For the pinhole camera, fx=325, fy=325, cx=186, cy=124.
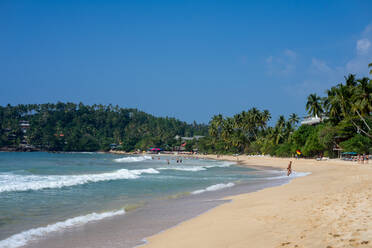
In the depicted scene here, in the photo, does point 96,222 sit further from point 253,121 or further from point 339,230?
point 253,121

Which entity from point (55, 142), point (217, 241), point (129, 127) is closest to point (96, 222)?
point (217, 241)

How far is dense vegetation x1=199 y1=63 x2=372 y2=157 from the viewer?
157 feet

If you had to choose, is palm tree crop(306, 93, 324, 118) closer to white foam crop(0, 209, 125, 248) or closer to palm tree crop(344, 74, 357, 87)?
palm tree crop(344, 74, 357, 87)

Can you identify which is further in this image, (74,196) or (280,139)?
(280,139)

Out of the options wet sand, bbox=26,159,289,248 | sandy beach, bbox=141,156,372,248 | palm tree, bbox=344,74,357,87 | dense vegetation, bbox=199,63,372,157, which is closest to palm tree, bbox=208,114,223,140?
dense vegetation, bbox=199,63,372,157

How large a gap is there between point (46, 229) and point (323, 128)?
52.8m

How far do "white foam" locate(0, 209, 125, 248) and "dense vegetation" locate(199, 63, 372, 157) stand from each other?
42.1 metres

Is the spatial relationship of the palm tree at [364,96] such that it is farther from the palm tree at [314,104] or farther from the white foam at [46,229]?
the white foam at [46,229]

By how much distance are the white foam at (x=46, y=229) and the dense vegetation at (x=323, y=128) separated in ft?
138

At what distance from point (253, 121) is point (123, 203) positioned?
82.1m

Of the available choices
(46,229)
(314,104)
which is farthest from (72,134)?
(46,229)

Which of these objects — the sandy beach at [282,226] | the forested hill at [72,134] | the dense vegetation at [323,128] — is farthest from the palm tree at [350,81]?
the forested hill at [72,134]

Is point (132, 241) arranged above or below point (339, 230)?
below

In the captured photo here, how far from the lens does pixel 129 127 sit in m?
195
